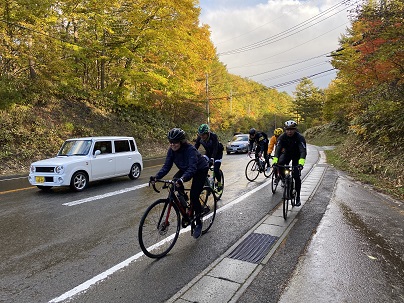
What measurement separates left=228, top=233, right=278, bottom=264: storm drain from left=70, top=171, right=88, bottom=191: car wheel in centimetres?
601

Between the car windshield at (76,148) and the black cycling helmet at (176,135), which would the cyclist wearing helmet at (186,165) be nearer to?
the black cycling helmet at (176,135)

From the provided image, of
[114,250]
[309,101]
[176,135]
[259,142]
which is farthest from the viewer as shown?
[309,101]

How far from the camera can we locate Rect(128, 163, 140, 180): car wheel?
11.0 m

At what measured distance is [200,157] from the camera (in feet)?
15.7

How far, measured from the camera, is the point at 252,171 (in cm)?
1088

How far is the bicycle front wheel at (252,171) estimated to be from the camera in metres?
10.8

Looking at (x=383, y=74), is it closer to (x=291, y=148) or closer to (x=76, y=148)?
(x=291, y=148)

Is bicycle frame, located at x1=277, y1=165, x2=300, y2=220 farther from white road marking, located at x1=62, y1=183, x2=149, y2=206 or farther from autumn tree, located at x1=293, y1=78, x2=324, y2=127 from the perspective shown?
autumn tree, located at x1=293, y1=78, x2=324, y2=127

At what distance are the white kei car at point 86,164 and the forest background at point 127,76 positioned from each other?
235 inches

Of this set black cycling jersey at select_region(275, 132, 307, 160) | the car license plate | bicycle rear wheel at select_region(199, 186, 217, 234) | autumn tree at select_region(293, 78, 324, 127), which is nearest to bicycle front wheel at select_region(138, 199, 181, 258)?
bicycle rear wheel at select_region(199, 186, 217, 234)

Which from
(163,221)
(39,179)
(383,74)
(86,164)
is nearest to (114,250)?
(163,221)

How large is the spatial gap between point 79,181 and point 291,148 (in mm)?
6508

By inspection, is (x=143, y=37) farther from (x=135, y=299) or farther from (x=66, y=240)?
(x=135, y=299)

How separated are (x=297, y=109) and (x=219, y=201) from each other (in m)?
63.3
